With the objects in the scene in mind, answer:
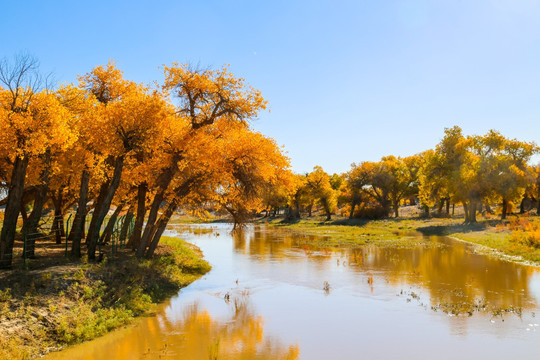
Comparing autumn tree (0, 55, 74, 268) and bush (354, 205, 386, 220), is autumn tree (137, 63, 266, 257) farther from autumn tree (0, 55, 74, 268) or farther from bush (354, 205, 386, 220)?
bush (354, 205, 386, 220)

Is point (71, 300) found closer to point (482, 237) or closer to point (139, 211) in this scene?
point (139, 211)

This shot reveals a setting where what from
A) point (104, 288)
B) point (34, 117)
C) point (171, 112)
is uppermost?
point (171, 112)

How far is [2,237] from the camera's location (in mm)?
16828

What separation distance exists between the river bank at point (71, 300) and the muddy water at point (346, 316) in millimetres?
761

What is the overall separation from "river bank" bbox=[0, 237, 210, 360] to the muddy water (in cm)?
76

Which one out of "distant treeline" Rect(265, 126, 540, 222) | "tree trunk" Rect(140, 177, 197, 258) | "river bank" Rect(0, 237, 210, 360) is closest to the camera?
"river bank" Rect(0, 237, 210, 360)

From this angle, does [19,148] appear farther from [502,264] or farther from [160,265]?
[502,264]

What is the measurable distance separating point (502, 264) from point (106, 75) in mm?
28665

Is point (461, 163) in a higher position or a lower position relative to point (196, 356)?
higher

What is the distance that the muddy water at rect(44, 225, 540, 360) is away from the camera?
12.1m

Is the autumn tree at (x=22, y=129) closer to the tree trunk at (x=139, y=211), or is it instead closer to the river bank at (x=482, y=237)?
the tree trunk at (x=139, y=211)

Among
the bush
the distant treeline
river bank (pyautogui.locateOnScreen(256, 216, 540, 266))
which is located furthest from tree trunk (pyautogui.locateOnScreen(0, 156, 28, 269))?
the bush

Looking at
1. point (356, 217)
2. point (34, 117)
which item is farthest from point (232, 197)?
point (356, 217)

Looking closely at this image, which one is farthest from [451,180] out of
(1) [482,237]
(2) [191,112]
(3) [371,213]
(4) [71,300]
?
(4) [71,300]
